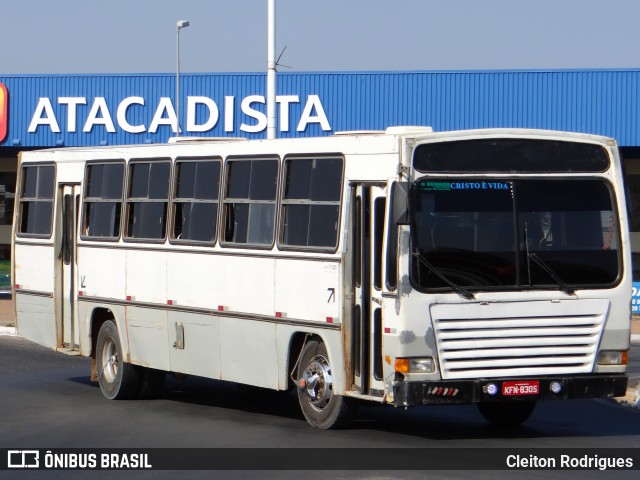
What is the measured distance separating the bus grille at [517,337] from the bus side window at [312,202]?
5.11ft

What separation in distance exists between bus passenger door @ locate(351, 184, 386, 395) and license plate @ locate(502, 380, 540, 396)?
43.1 inches

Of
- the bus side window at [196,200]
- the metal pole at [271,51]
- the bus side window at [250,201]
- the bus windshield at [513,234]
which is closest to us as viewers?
the bus windshield at [513,234]

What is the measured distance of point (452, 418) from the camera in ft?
48.5

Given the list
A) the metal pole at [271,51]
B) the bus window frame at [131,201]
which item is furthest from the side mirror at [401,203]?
the metal pole at [271,51]

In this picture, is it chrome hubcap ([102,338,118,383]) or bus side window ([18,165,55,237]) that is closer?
chrome hubcap ([102,338,118,383])

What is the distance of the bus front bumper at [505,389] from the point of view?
1216 cm

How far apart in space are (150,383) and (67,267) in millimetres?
2122

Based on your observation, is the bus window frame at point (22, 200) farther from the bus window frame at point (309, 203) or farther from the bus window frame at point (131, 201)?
the bus window frame at point (309, 203)

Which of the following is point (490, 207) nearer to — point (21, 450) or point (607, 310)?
point (607, 310)

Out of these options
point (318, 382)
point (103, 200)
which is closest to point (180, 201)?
point (103, 200)

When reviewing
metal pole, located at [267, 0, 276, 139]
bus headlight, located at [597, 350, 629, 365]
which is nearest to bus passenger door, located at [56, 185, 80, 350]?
bus headlight, located at [597, 350, 629, 365]

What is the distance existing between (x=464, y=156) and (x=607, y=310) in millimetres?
1911

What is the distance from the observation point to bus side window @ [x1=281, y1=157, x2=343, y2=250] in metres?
13.3

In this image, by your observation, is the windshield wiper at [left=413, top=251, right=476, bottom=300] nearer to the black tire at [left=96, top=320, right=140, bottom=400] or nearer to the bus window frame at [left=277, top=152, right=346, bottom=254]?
the bus window frame at [left=277, top=152, right=346, bottom=254]
